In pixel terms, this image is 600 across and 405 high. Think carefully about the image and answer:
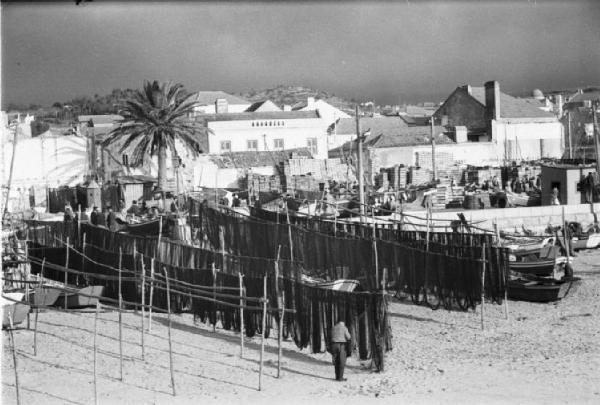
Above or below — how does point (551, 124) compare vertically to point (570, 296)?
above

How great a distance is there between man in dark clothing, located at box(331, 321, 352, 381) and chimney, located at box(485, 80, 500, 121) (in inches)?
2093

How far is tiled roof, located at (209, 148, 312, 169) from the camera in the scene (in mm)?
50844

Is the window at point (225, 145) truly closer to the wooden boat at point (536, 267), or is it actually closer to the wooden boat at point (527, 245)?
the wooden boat at point (527, 245)

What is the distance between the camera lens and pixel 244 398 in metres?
14.4

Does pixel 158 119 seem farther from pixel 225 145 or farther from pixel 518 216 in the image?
pixel 225 145

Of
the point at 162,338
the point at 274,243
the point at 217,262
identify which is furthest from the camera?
the point at 274,243

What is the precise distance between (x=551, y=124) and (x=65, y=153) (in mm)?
40474

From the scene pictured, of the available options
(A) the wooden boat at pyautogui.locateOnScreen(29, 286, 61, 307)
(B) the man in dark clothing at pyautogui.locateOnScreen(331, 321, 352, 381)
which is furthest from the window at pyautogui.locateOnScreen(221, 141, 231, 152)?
(B) the man in dark clothing at pyautogui.locateOnScreen(331, 321, 352, 381)

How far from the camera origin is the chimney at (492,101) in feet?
218

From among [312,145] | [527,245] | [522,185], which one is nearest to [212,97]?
[312,145]

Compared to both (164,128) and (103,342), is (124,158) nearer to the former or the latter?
(164,128)

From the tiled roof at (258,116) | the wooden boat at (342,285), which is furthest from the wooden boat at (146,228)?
the tiled roof at (258,116)

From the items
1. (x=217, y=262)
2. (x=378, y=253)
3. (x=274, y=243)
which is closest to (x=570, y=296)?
(x=378, y=253)

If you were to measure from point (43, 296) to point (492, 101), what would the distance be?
52946mm
